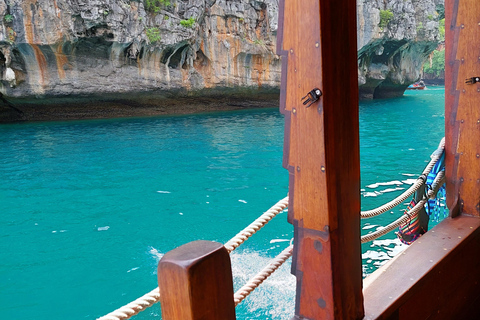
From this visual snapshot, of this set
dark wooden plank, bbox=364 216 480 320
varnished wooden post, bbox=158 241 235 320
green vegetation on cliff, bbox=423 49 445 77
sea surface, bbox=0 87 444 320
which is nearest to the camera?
varnished wooden post, bbox=158 241 235 320

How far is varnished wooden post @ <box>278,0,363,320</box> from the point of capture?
929 millimetres

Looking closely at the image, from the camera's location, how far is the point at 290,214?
110 cm

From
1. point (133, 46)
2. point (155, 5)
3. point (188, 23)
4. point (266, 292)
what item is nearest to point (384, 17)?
point (188, 23)

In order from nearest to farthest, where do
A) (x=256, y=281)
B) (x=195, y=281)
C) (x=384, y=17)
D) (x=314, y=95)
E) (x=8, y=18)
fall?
(x=195, y=281) < (x=314, y=95) < (x=256, y=281) < (x=8, y=18) < (x=384, y=17)

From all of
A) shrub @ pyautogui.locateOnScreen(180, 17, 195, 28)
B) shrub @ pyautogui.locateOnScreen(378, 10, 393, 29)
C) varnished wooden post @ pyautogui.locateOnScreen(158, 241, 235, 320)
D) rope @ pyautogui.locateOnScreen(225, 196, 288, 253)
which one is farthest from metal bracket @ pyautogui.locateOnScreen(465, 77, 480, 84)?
shrub @ pyautogui.locateOnScreen(378, 10, 393, 29)

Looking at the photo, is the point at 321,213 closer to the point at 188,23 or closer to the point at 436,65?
the point at 188,23

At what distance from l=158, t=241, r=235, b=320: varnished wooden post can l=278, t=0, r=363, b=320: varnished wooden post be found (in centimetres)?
35

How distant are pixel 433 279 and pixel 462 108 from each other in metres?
0.89

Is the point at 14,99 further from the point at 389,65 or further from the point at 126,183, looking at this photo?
the point at 389,65

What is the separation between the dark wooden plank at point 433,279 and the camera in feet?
4.33

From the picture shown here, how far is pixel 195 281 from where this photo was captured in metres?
0.72

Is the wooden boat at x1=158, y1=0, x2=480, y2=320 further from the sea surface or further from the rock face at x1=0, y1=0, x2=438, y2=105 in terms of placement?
the rock face at x1=0, y1=0, x2=438, y2=105

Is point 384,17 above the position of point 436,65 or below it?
above

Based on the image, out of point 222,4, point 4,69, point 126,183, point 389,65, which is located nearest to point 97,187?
point 126,183
